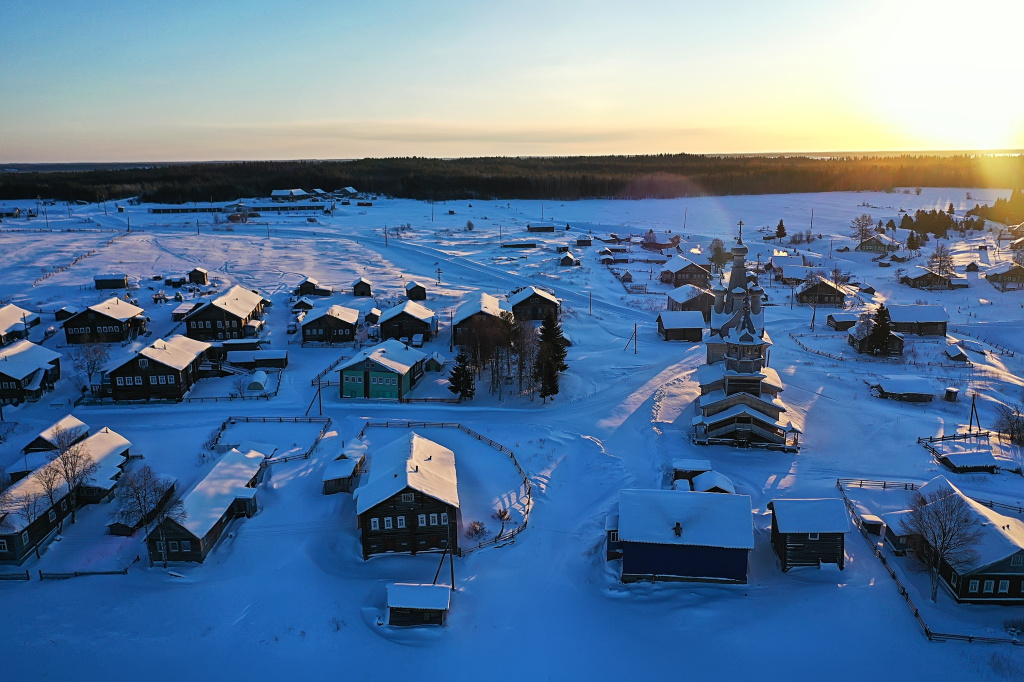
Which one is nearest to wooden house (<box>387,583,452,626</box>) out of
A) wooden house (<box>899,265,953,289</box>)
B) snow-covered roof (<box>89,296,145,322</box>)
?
snow-covered roof (<box>89,296,145,322</box>)

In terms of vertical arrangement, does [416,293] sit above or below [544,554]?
above

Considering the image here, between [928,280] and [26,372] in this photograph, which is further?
[928,280]

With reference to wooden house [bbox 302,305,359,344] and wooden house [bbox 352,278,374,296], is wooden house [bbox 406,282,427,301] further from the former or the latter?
wooden house [bbox 302,305,359,344]

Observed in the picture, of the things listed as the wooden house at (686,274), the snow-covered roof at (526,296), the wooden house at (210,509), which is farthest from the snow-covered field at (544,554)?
the wooden house at (686,274)

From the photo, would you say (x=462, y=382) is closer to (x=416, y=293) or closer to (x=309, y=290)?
(x=416, y=293)

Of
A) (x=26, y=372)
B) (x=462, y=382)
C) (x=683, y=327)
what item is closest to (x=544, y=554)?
(x=462, y=382)

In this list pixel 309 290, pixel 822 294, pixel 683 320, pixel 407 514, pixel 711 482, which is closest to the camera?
pixel 407 514

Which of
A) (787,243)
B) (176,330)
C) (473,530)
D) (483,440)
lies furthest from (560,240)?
(473,530)
